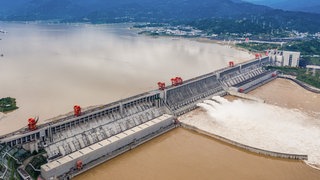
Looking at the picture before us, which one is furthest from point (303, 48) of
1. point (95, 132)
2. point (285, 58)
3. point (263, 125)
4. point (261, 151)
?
point (95, 132)

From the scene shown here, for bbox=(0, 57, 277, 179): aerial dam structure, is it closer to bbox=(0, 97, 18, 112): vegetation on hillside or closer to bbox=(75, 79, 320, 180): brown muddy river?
bbox=(75, 79, 320, 180): brown muddy river

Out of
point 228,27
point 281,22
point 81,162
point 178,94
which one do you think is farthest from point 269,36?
point 81,162

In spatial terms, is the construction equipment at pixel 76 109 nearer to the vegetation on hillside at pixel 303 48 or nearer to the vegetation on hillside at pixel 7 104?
the vegetation on hillside at pixel 7 104

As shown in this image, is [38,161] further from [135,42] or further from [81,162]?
[135,42]

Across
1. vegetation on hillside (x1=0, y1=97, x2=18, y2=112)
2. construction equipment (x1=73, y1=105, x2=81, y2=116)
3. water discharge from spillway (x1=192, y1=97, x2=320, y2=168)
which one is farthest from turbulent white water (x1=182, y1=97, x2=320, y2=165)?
vegetation on hillside (x1=0, y1=97, x2=18, y2=112)

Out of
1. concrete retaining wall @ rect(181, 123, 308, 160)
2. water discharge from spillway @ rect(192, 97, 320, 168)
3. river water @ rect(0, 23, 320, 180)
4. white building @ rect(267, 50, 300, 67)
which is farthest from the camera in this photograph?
white building @ rect(267, 50, 300, 67)

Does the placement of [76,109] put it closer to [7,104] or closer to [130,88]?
[7,104]
